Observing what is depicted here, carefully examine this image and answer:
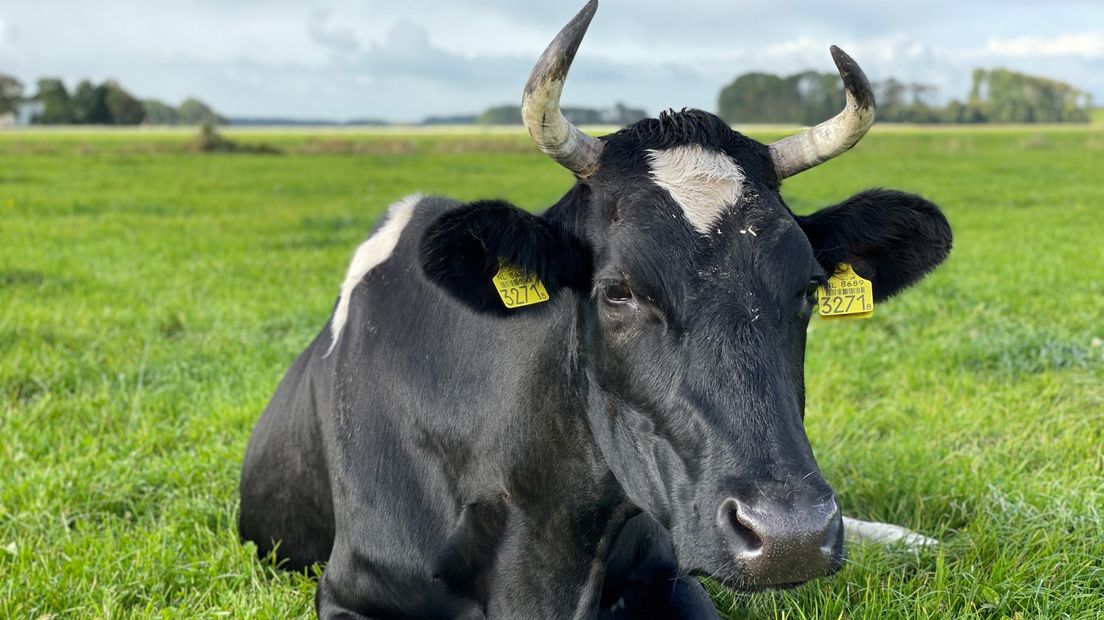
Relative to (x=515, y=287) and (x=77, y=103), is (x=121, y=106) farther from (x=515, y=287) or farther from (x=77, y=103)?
(x=515, y=287)

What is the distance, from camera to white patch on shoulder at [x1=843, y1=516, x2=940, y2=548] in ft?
14.4

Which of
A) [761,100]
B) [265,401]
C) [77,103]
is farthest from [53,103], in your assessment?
[265,401]

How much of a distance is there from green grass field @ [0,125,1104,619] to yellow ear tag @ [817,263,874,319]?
1.15 meters

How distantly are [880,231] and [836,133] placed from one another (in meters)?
0.45

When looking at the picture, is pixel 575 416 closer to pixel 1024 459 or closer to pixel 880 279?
pixel 880 279

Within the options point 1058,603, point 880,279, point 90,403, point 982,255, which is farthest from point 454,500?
point 982,255

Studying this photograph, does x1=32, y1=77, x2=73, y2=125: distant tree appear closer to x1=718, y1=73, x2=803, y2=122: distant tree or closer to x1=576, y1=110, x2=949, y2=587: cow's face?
x1=718, y1=73, x2=803, y2=122: distant tree

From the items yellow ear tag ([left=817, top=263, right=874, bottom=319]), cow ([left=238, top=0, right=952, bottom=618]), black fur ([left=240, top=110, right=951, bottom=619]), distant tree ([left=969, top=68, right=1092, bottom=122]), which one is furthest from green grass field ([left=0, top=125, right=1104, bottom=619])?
distant tree ([left=969, top=68, right=1092, bottom=122])

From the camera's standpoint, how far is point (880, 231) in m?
3.35

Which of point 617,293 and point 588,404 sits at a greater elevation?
point 617,293

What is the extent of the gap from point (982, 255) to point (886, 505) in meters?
9.73

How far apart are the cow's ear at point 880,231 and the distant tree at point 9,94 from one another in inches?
4910

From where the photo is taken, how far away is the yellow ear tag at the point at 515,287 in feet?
9.94

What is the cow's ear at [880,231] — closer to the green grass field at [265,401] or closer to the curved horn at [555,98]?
the curved horn at [555,98]
